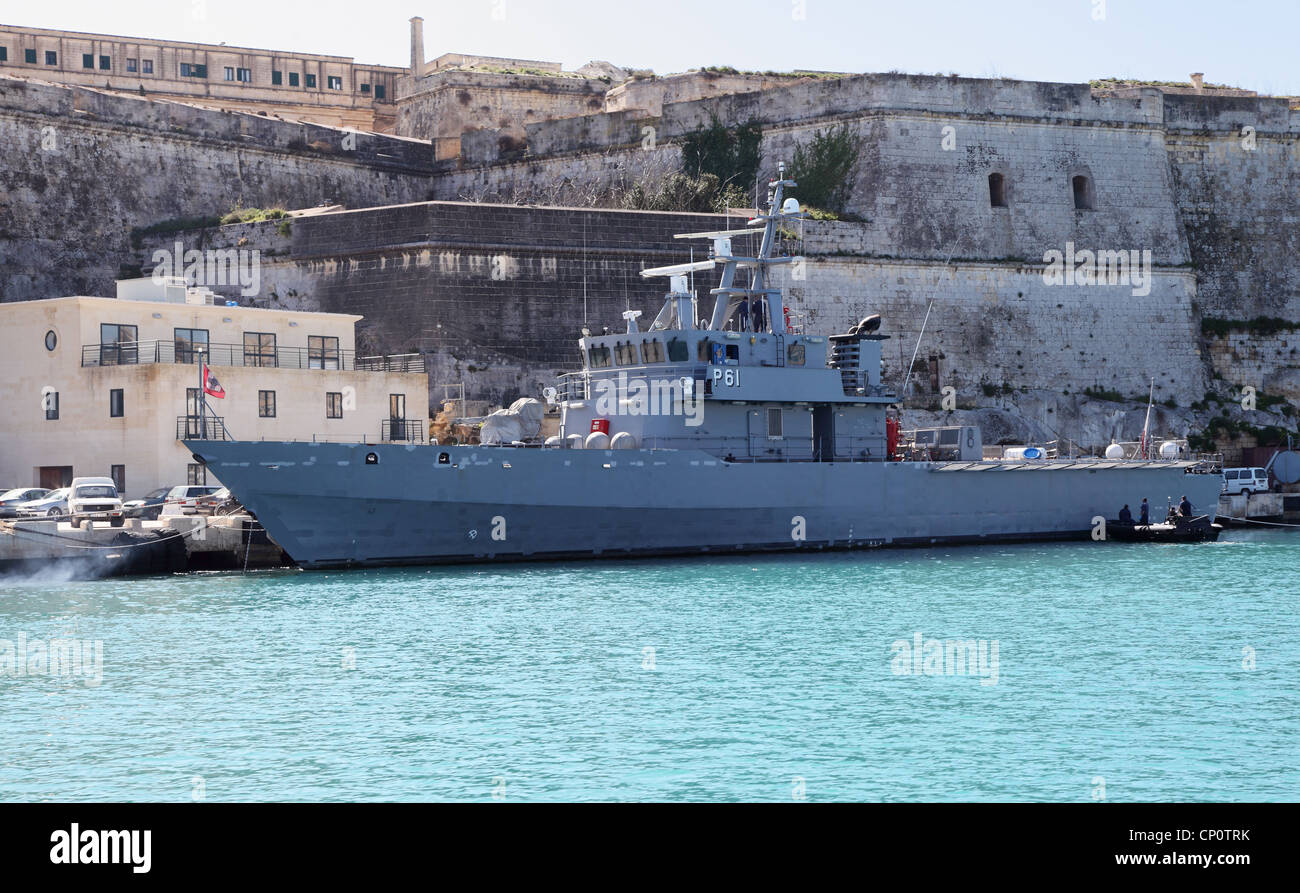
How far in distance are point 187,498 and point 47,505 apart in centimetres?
225

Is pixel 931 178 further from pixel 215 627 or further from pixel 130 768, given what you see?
pixel 130 768

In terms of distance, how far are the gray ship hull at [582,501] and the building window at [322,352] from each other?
9.90 meters

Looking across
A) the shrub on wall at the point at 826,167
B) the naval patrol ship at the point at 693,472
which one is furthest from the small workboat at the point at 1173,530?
the shrub on wall at the point at 826,167

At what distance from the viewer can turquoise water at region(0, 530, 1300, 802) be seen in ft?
36.2

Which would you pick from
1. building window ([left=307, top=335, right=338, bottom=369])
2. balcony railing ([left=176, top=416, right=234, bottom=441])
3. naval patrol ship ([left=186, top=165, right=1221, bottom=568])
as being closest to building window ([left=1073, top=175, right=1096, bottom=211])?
naval patrol ship ([left=186, top=165, right=1221, bottom=568])

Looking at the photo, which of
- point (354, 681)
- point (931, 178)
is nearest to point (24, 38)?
point (931, 178)

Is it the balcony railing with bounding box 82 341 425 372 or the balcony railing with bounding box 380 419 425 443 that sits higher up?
the balcony railing with bounding box 82 341 425 372

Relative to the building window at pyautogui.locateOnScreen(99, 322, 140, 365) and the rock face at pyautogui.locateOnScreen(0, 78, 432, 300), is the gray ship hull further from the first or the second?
the rock face at pyautogui.locateOnScreen(0, 78, 432, 300)

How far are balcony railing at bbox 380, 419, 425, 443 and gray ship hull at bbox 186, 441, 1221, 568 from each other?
8226mm

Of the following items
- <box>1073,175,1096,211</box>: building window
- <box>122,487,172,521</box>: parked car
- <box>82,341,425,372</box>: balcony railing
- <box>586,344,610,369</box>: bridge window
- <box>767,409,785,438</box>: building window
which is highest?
<box>1073,175,1096,211</box>: building window

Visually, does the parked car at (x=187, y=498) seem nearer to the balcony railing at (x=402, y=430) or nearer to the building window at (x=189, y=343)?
the building window at (x=189, y=343)

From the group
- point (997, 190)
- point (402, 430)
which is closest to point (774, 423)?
point (402, 430)

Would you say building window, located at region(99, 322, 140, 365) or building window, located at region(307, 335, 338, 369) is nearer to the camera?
building window, located at region(99, 322, 140, 365)

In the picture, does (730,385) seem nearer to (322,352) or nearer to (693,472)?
(693,472)
